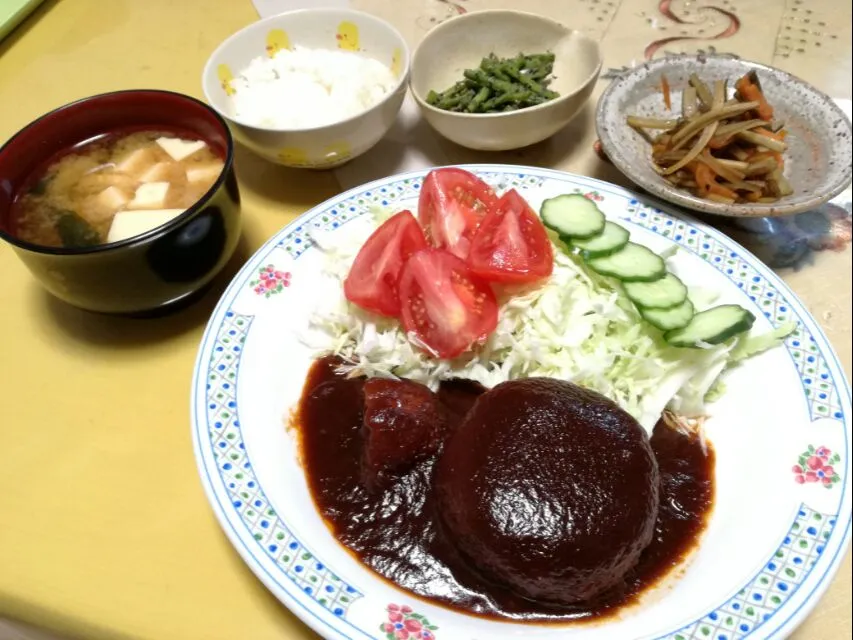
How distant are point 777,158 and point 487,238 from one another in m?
1.38

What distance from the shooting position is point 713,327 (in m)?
2.23

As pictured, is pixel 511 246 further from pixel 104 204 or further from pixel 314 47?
pixel 314 47

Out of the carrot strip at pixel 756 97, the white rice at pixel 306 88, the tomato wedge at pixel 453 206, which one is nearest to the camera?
the tomato wedge at pixel 453 206

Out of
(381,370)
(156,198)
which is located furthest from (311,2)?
(381,370)

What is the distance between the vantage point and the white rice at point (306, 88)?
297cm

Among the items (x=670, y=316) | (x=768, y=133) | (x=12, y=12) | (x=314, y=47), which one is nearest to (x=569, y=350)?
(x=670, y=316)

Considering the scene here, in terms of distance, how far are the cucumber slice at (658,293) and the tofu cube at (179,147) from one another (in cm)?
177

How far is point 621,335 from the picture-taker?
2.42 meters

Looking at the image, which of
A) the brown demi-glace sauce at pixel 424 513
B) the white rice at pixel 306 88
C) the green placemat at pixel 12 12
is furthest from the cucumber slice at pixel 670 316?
the green placemat at pixel 12 12

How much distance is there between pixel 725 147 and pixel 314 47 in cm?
205

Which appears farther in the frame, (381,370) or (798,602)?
(381,370)

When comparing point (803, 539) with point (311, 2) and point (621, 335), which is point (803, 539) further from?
point (311, 2)

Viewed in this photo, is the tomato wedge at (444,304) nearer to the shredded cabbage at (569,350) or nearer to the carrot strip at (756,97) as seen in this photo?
the shredded cabbage at (569,350)

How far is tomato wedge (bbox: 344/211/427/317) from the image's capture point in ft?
7.72
